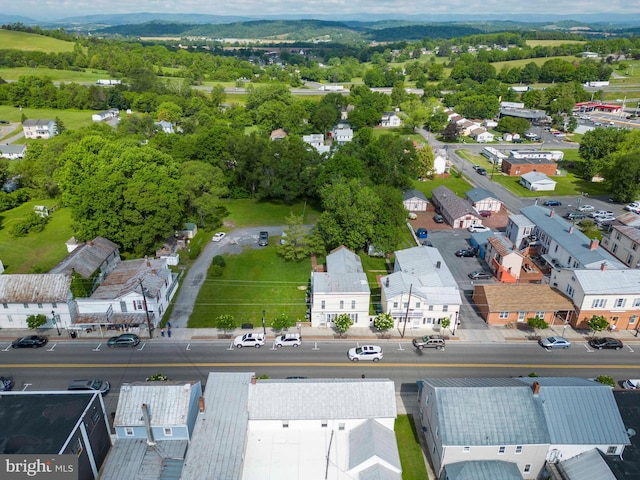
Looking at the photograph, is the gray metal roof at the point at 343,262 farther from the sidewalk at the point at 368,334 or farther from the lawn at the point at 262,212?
the lawn at the point at 262,212

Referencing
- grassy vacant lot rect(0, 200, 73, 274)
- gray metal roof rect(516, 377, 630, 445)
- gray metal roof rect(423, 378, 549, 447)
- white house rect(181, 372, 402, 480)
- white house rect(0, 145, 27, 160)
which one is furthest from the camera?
white house rect(0, 145, 27, 160)

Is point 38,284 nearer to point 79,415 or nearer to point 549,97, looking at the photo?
point 79,415

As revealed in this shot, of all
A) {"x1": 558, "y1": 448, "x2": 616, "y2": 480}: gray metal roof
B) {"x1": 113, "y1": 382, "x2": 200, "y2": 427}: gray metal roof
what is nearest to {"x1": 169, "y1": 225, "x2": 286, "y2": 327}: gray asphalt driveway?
{"x1": 113, "y1": 382, "x2": 200, "y2": 427}: gray metal roof

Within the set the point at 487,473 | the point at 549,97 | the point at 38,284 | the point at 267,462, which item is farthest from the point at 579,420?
the point at 549,97

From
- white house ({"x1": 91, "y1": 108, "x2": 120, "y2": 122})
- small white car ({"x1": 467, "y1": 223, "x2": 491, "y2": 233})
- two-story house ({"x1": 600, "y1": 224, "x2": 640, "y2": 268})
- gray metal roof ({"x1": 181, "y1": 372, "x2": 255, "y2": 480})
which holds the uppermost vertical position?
gray metal roof ({"x1": 181, "y1": 372, "x2": 255, "y2": 480})

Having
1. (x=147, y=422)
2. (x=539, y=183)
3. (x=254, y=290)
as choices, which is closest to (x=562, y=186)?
(x=539, y=183)

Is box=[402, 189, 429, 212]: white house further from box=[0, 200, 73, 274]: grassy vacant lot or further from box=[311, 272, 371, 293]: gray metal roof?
box=[0, 200, 73, 274]: grassy vacant lot
